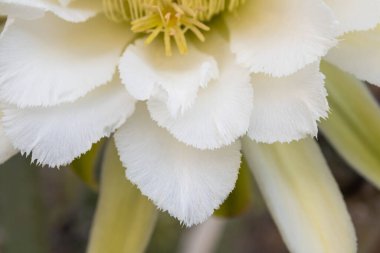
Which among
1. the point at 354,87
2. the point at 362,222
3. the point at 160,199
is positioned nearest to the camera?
the point at 160,199

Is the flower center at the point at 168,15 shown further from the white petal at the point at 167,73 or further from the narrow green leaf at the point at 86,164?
the narrow green leaf at the point at 86,164

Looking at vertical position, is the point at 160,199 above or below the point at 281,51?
below

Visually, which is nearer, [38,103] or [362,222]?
[38,103]

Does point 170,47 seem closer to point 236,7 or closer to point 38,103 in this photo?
point 236,7

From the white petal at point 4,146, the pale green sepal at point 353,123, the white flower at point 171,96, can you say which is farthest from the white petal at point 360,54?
the white petal at point 4,146

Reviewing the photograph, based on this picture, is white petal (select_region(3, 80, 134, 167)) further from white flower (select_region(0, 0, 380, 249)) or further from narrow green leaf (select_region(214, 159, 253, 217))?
narrow green leaf (select_region(214, 159, 253, 217))

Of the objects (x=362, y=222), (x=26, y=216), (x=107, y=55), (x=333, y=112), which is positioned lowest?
(x=362, y=222)

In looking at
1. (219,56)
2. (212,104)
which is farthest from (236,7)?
(212,104)

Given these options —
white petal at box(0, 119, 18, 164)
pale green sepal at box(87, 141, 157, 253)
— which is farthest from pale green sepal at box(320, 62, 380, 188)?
white petal at box(0, 119, 18, 164)
